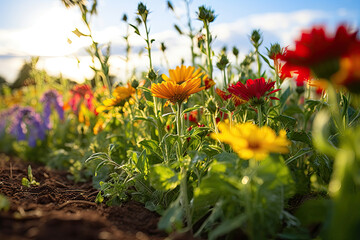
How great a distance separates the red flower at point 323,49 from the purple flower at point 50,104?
305 cm

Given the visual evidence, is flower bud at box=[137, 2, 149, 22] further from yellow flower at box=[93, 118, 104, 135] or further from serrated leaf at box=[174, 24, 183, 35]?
yellow flower at box=[93, 118, 104, 135]

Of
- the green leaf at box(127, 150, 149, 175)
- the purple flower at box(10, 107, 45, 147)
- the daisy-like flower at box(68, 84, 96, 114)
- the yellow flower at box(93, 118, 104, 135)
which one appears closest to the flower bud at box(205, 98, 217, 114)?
the green leaf at box(127, 150, 149, 175)

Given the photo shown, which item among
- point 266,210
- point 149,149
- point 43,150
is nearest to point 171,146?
point 149,149

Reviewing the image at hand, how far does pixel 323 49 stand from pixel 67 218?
81cm

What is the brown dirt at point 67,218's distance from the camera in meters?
0.82

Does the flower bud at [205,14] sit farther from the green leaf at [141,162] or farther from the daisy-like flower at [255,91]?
the green leaf at [141,162]

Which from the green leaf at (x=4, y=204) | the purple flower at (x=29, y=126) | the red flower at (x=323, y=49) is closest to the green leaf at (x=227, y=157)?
the red flower at (x=323, y=49)

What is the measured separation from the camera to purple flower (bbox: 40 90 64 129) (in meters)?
3.42

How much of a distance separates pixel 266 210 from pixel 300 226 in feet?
0.40

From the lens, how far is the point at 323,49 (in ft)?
2.59

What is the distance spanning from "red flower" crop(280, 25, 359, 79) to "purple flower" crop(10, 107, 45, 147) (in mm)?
3008

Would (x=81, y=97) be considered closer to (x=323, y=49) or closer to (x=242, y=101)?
(x=242, y=101)

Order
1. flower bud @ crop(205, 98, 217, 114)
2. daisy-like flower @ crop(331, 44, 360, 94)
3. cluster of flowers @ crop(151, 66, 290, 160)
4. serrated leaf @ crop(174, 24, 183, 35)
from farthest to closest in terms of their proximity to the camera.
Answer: serrated leaf @ crop(174, 24, 183, 35) < flower bud @ crop(205, 98, 217, 114) < cluster of flowers @ crop(151, 66, 290, 160) < daisy-like flower @ crop(331, 44, 360, 94)

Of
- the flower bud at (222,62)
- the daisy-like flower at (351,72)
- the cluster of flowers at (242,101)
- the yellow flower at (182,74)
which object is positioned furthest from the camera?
the flower bud at (222,62)
